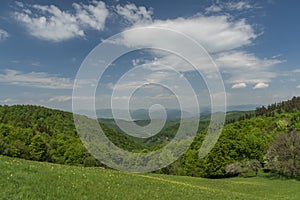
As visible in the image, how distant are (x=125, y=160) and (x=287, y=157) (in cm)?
5473

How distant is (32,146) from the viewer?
107m

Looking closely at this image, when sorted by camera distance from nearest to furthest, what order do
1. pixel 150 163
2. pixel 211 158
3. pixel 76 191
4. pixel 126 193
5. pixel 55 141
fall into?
pixel 76 191
pixel 126 193
pixel 211 158
pixel 150 163
pixel 55 141

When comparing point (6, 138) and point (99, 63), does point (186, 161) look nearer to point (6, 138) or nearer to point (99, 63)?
point (6, 138)

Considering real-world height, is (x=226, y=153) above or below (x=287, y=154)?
below

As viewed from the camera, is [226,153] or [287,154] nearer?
[287,154]

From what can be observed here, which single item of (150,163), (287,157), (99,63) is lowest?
(150,163)

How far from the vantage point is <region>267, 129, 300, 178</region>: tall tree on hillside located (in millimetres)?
→ 61562

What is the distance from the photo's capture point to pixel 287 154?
6291 centimetres

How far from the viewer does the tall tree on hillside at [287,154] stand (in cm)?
6156

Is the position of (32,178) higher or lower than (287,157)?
higher

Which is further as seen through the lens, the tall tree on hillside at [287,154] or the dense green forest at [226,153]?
the dense green forest at [226,153]

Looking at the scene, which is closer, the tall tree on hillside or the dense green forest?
the tall tree on hillside

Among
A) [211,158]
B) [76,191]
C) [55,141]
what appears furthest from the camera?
[55,141]

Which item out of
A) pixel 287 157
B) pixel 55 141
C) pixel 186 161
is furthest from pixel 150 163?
pixel 55 141
